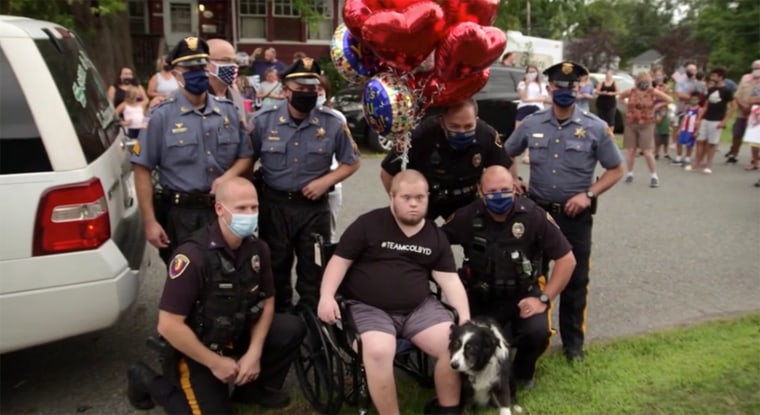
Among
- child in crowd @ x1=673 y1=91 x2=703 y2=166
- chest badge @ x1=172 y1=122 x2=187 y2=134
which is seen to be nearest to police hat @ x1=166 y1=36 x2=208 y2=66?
chest badge @ x1=172 y1=122 x2=187 y2=134

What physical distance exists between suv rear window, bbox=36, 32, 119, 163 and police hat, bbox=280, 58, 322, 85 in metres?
1.11

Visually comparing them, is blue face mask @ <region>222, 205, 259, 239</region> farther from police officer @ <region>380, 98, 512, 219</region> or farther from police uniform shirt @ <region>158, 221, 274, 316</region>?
police officer @ <region>380, 98, 512, 219</region>

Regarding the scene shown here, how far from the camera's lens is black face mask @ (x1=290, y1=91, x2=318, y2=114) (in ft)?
13.1

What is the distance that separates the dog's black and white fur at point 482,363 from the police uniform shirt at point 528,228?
0.58 m

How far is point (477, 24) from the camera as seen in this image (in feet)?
12.0

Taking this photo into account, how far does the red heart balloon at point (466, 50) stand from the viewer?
11.3 feet

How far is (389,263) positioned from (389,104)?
0.85 metres

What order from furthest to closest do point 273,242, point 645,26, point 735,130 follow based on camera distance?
1. point 645,26
2. point 735,130
3. point 273,242

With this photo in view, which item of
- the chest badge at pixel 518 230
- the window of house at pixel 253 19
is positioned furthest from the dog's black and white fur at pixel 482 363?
the window of house at pixel 253 19

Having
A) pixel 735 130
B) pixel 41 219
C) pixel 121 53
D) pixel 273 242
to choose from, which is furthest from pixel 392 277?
pixel 121 53

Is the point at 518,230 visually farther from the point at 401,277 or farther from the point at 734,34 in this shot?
the point at 734,34

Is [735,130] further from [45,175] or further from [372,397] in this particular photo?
[45,175]

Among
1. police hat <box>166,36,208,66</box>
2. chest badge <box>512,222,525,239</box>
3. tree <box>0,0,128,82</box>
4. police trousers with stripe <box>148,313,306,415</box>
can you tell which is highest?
tree <box>0,0,128,82</box>

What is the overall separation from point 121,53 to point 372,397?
14651 mm
